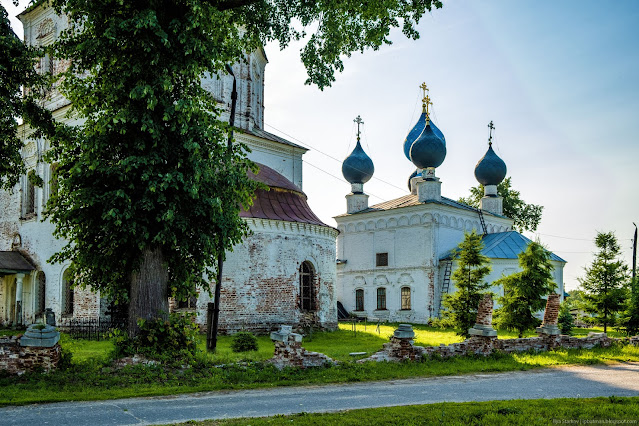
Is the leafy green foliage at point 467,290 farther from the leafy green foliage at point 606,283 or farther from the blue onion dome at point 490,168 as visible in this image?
the blue onion dome at point 490,168

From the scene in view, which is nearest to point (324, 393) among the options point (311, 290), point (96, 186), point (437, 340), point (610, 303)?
point (96, 186)

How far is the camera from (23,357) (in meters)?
9.99

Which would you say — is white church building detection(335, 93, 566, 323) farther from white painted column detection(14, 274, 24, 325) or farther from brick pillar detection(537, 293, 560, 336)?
white painted column detection(14, 274, 24, 325)

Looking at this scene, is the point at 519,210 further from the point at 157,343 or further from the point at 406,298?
the point at 157,343

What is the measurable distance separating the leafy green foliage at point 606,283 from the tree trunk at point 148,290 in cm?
1698

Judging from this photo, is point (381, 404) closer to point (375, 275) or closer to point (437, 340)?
point (437, 340)

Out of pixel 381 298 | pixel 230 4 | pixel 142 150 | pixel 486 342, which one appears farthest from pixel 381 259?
pixel 142 150

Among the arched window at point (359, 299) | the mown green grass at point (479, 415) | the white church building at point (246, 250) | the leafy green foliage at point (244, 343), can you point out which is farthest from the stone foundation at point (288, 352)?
the arched window at point (359, 299)

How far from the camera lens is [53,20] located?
24.9 m

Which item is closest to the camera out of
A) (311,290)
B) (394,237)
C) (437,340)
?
(437,340)

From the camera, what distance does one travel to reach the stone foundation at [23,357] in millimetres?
9836

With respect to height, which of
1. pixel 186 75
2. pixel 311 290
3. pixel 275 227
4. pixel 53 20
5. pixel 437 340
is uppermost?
pixel 53 20

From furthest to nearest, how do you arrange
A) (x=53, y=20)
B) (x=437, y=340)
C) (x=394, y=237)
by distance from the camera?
(x=394, y=237)
(x=53, y=20)
(x=437, y=340)

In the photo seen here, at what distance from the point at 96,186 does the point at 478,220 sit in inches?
1062
